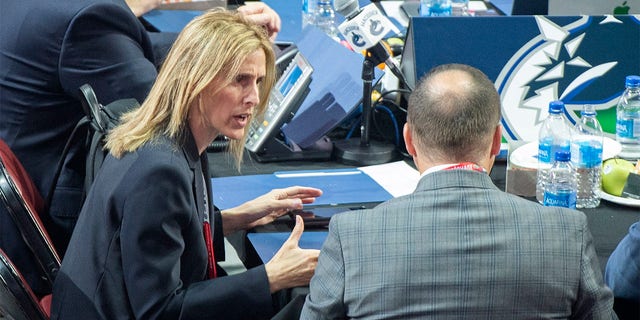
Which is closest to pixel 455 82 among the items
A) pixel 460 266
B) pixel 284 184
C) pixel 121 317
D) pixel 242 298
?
pixel 460 266

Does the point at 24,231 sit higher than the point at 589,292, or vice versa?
the point at 589,292

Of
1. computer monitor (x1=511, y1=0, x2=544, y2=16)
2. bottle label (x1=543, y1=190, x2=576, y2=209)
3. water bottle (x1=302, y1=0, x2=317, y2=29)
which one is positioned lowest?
water bottle (x1=302, y1=0, x2=317, y2=29)

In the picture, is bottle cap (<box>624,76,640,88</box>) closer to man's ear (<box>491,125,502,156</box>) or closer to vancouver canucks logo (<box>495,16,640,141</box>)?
vancouver canucks logo (<box>495,16,640,141</box>)

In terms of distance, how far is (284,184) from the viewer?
2.68 meters

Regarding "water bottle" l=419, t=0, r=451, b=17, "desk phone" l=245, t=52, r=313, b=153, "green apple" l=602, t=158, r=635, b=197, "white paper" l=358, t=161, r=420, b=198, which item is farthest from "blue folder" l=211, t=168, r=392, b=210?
"water bottle" l=419, t=0, r=451, b=17

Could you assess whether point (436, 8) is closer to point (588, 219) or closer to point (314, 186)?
point (314, 186)

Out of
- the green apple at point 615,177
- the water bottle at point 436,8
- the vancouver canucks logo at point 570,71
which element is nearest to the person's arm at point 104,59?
the vancouver canucks logo at point 570,71

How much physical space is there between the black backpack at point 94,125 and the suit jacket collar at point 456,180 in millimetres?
864

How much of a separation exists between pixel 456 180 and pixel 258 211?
33.9 inches

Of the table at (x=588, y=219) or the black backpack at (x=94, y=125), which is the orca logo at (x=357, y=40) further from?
the black backpack at (x=94, y=125)

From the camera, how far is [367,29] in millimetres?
2820

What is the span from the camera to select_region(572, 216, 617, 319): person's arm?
1.58 meters

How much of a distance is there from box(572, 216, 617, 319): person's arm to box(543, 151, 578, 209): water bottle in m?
0.73

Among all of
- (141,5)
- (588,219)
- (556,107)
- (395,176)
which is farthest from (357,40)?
(141,5)
